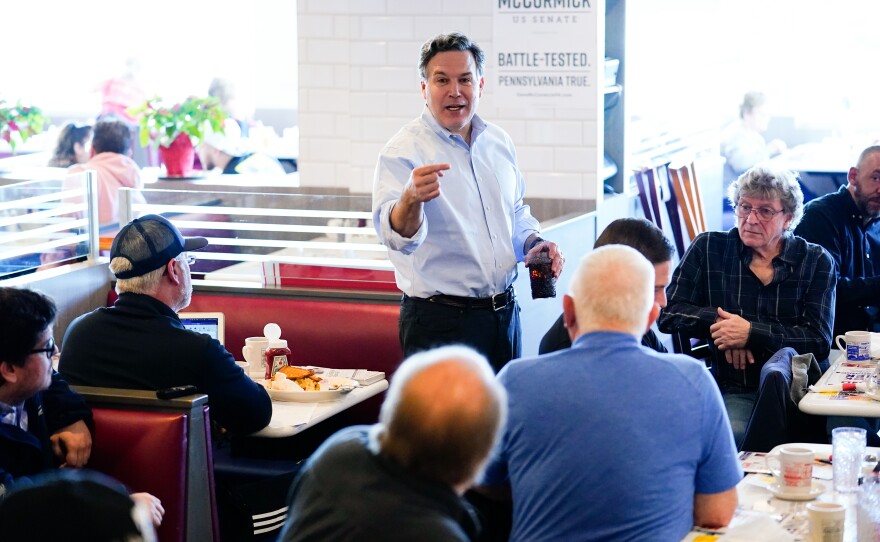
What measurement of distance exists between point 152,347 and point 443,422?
6.55 feet

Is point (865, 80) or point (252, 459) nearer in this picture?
point (252, 459)

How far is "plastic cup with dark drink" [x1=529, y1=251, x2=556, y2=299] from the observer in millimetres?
3977

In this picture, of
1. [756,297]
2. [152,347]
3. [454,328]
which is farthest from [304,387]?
[756,297]

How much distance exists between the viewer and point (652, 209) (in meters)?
6.55

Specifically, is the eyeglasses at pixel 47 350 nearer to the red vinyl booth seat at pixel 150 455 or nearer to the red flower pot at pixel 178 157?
the red vinyl booth seat at pixel 150 455

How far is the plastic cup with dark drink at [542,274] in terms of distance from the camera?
3.98 metres

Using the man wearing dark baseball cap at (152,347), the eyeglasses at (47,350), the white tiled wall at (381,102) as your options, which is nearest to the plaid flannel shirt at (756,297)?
the white tiled wall at (381,102)

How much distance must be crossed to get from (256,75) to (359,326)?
28.7 ft

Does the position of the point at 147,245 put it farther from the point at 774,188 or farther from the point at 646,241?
the point at 774,188

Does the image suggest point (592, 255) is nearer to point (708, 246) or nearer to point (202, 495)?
point (202, 495)

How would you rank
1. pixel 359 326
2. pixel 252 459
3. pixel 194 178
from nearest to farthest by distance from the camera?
pixel 252 459 < pixel 359 326 < pixel 194 178

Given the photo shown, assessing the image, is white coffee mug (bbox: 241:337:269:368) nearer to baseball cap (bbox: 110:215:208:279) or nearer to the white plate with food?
the white plate with food

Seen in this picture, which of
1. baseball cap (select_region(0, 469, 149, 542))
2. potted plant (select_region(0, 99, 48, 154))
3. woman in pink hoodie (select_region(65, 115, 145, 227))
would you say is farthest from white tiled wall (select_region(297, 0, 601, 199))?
baseball cap (select_region(0, 469, 149, 542))

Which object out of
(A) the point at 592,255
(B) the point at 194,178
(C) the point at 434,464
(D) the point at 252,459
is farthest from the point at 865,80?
(C) the point at 434,464
